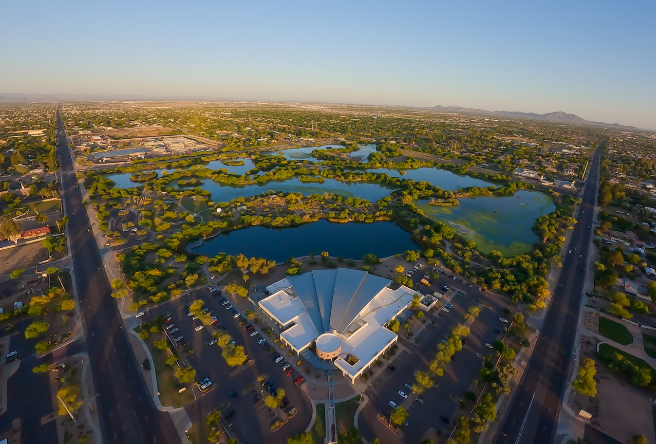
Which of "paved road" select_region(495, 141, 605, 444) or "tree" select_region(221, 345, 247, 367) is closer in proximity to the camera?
"paved road" select_region(495, 141, 605, 444)

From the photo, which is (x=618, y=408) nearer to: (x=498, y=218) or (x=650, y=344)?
(x=650, y=344)

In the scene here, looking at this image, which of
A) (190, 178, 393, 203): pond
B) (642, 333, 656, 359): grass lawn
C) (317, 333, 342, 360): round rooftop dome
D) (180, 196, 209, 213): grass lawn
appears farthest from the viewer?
(190, 178, 393, 203): pond

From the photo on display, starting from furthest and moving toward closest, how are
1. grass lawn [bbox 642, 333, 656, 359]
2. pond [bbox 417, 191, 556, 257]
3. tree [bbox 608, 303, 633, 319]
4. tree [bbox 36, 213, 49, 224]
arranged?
pond [bbox 417, 191, 556, 257] → tree [bbox 36, 213, 49, 224] → tree [bbox 608, 303, 633, 319] → grass lawn [bbox 642, 333, 656, 359]

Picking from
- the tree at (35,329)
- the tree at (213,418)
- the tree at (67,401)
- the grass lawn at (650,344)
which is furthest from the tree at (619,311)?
the tree at (35,329)

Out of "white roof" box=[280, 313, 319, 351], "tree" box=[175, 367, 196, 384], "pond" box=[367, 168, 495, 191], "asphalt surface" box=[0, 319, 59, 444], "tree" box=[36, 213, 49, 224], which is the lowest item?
"asphalt surface" box=[0, 319, 59, 444]

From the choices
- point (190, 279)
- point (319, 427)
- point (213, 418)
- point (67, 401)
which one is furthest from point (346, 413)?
point (190, 279)

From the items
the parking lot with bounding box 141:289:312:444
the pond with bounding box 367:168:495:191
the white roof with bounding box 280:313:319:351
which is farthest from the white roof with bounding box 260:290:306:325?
the pond with bounding box 367:168:495:191

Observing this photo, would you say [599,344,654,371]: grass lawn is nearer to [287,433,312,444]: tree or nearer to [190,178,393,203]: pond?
[287,433,312,444]: tree

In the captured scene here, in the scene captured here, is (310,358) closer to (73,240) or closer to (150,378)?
(150,378)
